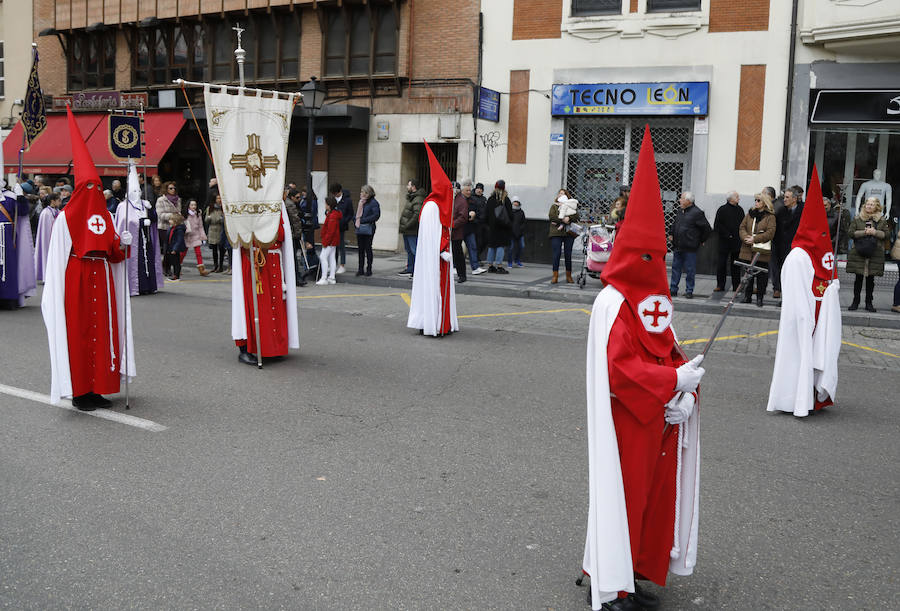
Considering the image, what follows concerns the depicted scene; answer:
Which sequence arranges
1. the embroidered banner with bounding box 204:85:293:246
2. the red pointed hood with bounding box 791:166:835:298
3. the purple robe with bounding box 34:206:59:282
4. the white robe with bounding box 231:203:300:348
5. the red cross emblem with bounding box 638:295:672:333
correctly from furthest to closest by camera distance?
the purple robe with bounding box 34:206:59:282, the white robe with bounding box 231:203:300:348, the embroidered banner with bounding box 204:85:293:246, the red pointed hood with bounding box 791:166:835:298, the red cross emblem with bounding box 638:295:672:333

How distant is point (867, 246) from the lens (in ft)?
43.5

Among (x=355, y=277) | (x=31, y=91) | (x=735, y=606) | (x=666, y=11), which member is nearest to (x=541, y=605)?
(x=735, y=606)

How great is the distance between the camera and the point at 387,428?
21.1 feet

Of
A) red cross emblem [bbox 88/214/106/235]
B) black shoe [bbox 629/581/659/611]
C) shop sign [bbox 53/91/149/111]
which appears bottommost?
black shoe [bbox 629/581/659/611]

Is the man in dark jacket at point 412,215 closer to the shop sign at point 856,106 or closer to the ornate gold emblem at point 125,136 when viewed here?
the ornate gold emblem at point 125,136

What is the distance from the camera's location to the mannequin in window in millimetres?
17766

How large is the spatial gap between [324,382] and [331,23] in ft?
54.6

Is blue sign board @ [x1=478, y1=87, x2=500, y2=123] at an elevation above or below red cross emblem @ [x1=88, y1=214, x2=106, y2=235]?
above

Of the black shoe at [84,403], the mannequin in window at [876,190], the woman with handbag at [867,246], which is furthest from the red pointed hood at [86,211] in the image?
the mannequin in window at [876,190]

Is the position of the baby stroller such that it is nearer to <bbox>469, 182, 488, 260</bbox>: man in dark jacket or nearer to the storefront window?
<bbox>469, 182, 488, 260</bbox>: man in dark jacket

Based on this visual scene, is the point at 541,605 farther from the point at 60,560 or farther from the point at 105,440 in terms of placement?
the point at 105,440

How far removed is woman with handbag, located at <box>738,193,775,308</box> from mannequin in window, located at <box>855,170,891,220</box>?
4770mm

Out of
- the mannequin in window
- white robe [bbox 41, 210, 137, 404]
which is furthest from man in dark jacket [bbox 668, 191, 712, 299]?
white robe [bbox 41, 210, 137, 404]

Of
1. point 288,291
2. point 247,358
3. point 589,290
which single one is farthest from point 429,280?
point 589,290
